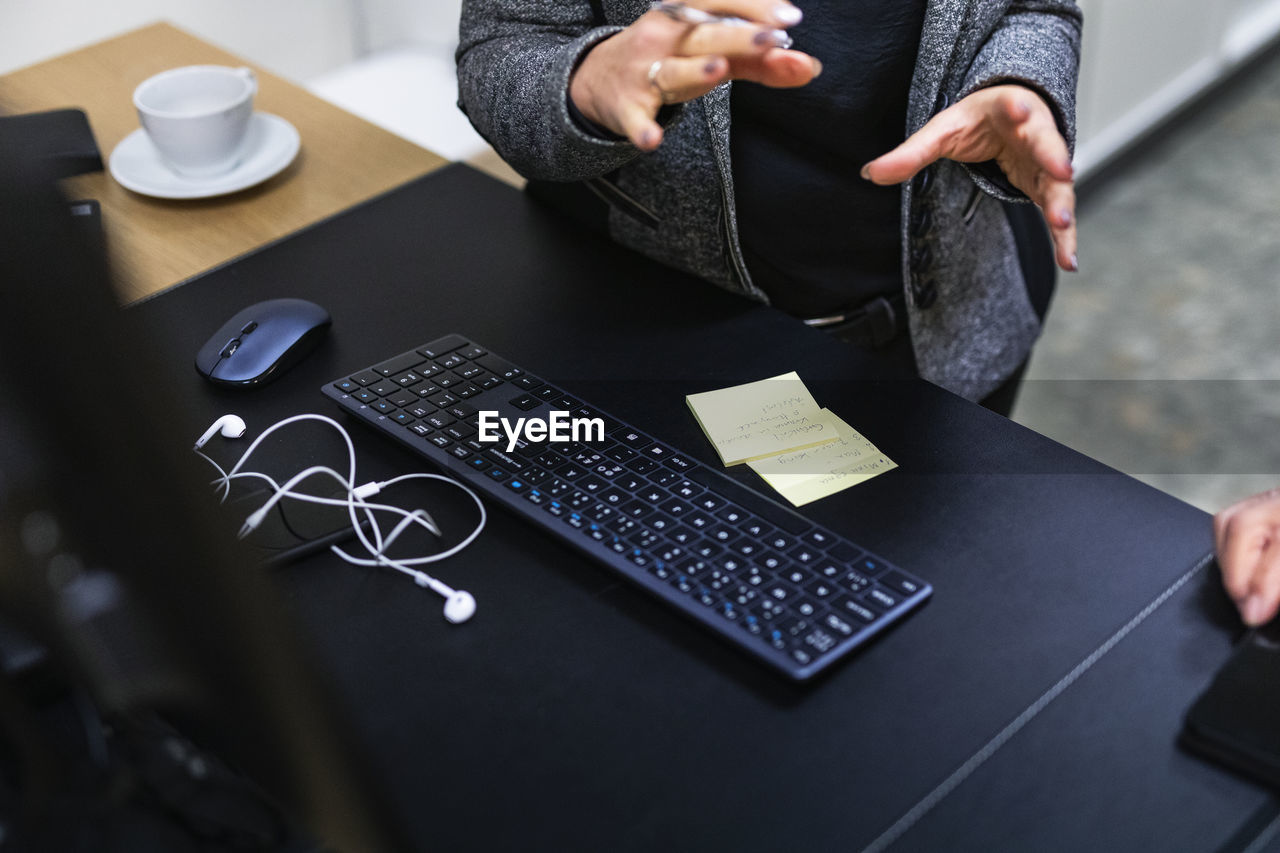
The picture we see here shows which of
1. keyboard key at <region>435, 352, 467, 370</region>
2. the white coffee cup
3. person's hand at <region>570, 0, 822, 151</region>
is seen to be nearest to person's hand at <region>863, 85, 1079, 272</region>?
person's hand at <region>570, 0, 822, 151</region>

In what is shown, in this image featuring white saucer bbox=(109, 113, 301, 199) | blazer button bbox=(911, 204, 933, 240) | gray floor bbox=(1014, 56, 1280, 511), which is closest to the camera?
blazer button bbox=(911, 204, 933, 240)

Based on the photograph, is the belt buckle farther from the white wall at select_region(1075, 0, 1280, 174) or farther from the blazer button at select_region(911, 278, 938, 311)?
the white wall at select_region(1075, 0, 1280, 174)

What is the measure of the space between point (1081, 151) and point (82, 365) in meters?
2.42

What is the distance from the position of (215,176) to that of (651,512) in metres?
0.69

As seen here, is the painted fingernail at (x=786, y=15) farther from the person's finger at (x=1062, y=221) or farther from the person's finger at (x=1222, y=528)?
the person's finger at (x=1222, y=528)

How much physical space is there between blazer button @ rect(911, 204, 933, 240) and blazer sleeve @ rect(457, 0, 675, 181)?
0.26 m

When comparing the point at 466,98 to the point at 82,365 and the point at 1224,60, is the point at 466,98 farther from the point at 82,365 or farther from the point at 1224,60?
the point at 1224,60

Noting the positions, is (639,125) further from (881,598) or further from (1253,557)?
(1253,557)

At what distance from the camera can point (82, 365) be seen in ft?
0.93

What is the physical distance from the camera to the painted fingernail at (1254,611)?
601mm

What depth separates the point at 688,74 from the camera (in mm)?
709

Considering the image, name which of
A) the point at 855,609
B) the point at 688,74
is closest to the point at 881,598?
the point at 855,609

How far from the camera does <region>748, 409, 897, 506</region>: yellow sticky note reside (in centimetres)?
73

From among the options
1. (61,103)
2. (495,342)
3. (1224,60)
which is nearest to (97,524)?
(495,342)
